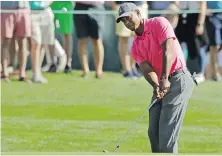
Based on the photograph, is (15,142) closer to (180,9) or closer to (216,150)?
(216,150)

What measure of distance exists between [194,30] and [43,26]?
77.8 inches

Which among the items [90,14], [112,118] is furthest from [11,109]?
[90,14]

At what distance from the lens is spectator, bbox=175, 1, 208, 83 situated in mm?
13695

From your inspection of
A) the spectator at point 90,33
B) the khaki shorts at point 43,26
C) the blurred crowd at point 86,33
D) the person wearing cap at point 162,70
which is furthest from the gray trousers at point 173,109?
the khaki shorts at point 43,26

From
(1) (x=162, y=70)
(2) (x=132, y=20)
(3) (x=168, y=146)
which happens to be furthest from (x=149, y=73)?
(3) (x=168, y=146)

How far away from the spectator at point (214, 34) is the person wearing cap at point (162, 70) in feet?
17.3

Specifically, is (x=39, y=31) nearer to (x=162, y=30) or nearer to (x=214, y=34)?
(x=214, y=34)

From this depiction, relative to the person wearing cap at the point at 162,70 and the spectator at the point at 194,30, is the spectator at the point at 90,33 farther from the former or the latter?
the person wearing cap at the point at 162,70

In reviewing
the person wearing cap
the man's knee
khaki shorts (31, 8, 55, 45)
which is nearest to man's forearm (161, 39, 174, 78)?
the person wearing cap

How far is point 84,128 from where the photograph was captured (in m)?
11.0

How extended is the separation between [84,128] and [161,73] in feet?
9.34

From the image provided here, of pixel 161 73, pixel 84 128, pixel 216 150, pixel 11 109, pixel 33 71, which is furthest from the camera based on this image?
pixel 33 71

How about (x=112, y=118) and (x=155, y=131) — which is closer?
(x=155, y=131)

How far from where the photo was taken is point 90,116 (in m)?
11.7
